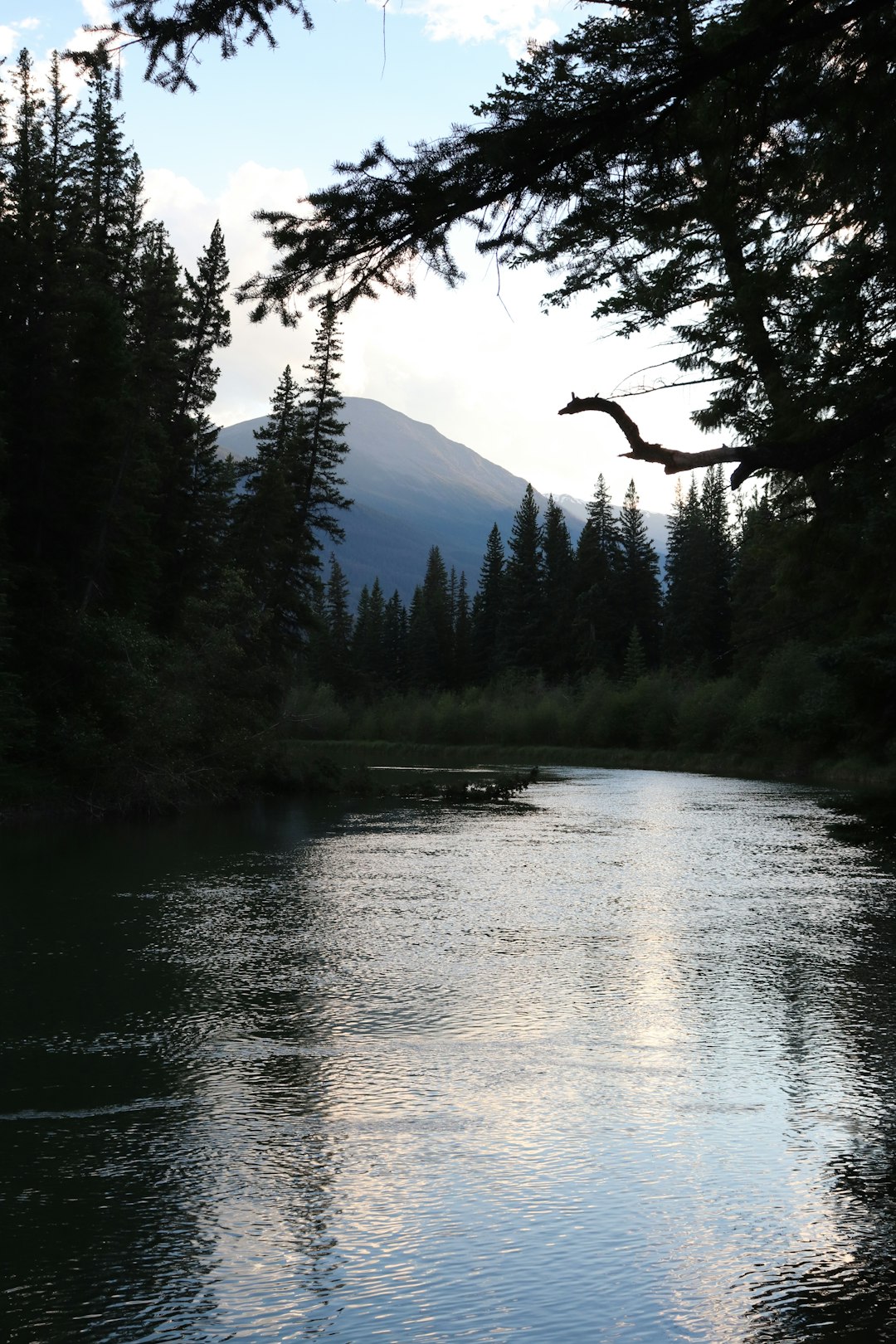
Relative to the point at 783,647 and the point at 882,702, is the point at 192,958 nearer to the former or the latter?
the point at 882,702

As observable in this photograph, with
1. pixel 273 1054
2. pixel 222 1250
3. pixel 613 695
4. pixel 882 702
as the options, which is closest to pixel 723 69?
pixel 222 1250

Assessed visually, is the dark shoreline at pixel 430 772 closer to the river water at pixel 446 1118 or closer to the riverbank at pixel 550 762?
the riverbank at pixel 550 762

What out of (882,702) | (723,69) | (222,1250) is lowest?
(222,1250)

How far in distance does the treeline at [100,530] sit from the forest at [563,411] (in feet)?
0.32

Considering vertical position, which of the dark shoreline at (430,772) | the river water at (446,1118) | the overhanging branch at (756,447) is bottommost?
the river water at (446,1118)

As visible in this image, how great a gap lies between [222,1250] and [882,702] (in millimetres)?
18138

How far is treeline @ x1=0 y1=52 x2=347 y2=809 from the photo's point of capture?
92.1 feet

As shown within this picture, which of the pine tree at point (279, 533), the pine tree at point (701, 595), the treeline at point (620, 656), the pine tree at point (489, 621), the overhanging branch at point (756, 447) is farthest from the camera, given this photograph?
the pine tree at point (489, 621)

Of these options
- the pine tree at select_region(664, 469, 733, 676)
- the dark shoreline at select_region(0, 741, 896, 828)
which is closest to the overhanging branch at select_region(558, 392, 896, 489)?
the dark shoreline at select_region(0, 741, 896, 828)

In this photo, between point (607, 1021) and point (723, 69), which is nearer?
point (723, 69)

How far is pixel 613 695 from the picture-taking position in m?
67.8

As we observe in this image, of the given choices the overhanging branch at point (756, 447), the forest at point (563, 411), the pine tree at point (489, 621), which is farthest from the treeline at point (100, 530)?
the pine tree at point (489, 621)

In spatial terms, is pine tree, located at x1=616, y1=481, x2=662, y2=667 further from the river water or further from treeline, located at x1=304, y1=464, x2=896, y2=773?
the river water

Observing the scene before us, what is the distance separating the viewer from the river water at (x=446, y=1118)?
506cm
